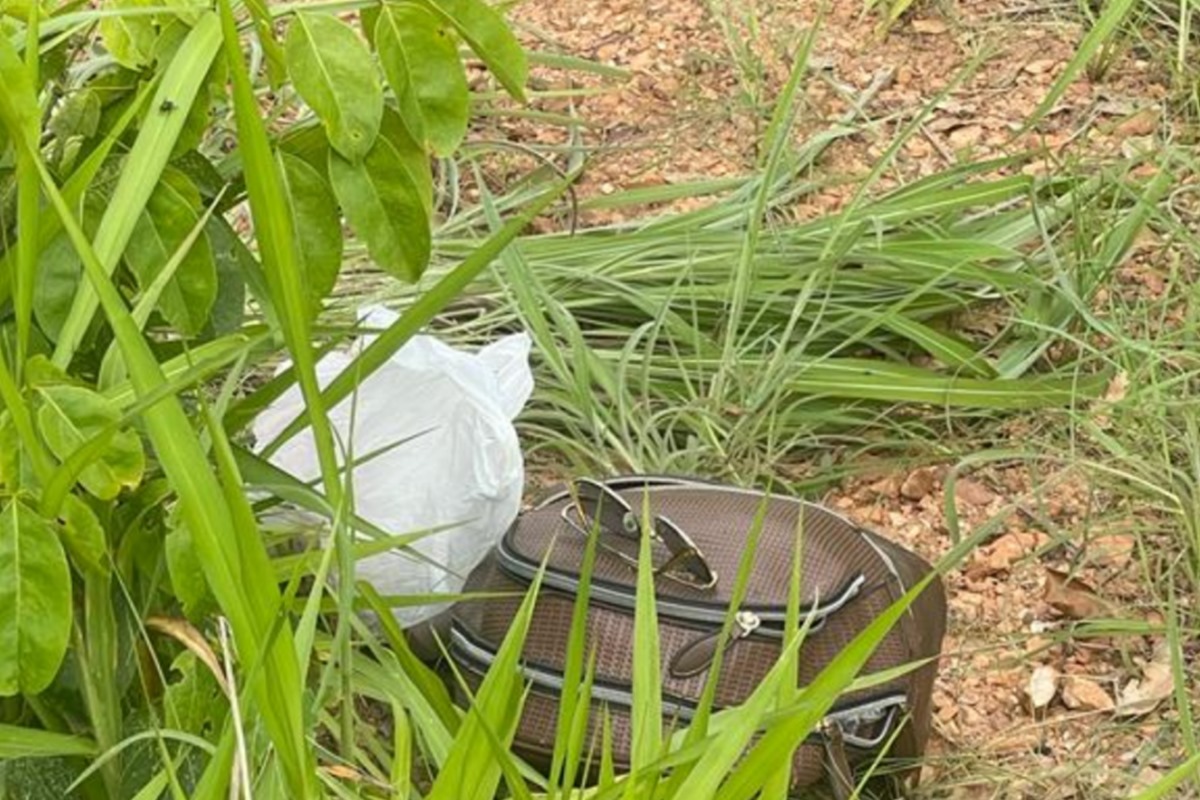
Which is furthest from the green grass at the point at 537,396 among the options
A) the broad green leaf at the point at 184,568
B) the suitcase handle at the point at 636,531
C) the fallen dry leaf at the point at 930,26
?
the fallen dry leaf at the point at 930,26

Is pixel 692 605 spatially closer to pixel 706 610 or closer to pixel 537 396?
pixel 706 610

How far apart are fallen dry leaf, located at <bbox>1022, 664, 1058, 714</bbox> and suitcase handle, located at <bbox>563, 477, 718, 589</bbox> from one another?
1.47 feet

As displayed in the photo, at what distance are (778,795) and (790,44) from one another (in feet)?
6.49

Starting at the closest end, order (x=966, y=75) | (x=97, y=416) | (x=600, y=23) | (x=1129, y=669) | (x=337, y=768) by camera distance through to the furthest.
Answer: (x=97, y=416), (x=337, y=768), (x=1129, y=669), (x=966, y=75), (x=600, y=23)

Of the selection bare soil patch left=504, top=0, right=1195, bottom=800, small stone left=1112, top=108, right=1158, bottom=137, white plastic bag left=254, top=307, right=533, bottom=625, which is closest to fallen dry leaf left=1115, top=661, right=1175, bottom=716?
bare soil patch left=504, top=0, right=1195, bottom=800

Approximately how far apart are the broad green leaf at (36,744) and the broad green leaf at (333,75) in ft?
1.56

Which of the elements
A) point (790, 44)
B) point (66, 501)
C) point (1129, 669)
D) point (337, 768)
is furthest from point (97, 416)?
point (790, 44)

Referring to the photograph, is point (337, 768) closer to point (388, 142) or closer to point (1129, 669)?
point (388, 142)

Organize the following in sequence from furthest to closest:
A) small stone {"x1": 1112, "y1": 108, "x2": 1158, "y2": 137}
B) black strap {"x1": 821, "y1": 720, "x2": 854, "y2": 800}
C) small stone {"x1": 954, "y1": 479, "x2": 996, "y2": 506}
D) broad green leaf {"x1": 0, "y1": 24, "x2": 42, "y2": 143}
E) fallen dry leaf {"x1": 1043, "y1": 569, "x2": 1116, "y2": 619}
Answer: small stone {"x1": 1112, "y1": 108, "x2": 1158, "y2": 137} → small stone {"x1": 954, "y1": 479, "x2": 996, "y2": 506} → fallen dry leaf {"x1": 1043, "y1": 569, "x2": 1116, "y2": 619} → black strap {"x1": 821, "y1": 720, "x2": 854, "y2": 800} → broad green leaf {"x1": 0, "y1": 24, "x2": 42, "y2": 143}

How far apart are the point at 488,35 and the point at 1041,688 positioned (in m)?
1.07

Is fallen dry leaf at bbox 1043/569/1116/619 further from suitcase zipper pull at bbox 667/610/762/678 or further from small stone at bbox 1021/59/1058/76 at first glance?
small stone at bbox 1021/59/1058/76

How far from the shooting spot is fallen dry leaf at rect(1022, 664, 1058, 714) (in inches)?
87.8

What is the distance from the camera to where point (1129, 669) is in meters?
2.26

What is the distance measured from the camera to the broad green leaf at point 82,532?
4.64 feet
